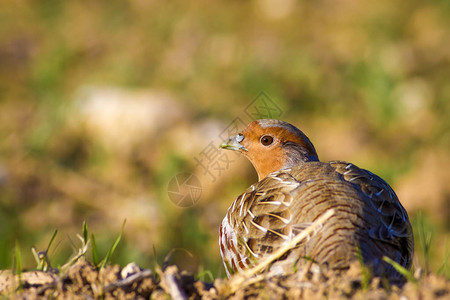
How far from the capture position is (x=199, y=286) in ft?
11.8

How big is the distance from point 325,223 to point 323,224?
0.02 metres

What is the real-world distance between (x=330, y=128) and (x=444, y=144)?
2294mm

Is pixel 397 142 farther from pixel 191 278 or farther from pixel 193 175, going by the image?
pixel 191 278

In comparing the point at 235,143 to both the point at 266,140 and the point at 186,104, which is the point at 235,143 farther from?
the point at 186,104

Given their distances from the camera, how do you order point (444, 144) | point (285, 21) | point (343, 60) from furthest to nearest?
point (285, 21), point (343, 60), point (444, 144)

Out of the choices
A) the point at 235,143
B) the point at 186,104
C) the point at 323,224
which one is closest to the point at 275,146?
the point at 235,143

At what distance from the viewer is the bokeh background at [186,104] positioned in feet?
32.5

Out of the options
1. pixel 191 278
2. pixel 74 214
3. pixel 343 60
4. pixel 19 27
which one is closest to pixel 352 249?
pixel 191 278

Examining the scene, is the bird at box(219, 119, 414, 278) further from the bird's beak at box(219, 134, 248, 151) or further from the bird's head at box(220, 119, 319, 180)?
the bird's beak at box(219, 134, 248, 151)

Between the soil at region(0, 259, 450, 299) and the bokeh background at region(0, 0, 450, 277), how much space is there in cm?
445

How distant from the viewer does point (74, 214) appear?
10.3 m

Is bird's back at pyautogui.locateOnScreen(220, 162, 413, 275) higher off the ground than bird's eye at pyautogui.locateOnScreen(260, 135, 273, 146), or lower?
lower

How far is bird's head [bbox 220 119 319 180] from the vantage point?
5.64 metres

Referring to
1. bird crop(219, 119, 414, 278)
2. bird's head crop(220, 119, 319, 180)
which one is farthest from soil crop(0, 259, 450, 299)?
bird's head crop(220, 119, 319, 180)
